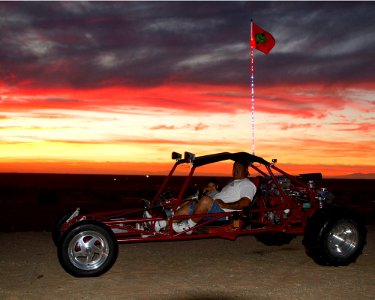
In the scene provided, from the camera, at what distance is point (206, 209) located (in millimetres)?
8156

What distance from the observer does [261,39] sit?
42.8 feet

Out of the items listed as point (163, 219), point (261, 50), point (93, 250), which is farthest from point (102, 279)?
point (261, 50)

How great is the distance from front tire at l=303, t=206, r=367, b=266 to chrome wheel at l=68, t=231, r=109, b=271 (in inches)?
122

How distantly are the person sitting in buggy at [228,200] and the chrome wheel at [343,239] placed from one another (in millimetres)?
1379

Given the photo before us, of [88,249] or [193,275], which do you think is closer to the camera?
[88,249]

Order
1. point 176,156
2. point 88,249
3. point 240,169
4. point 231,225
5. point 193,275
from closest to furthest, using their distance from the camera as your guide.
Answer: point 88,249 → point 193,275 → point 231,225 → point 176,156 → point 240,169

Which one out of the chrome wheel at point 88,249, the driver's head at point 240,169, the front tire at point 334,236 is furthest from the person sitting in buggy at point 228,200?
the chrome wheel at point 88,249

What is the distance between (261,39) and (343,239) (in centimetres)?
630

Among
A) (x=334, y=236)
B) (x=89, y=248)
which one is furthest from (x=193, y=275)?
(x=334, y=236)

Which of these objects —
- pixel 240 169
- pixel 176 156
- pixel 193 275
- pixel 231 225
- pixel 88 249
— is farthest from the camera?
pixel 240 169

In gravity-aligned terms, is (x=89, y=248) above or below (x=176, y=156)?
below

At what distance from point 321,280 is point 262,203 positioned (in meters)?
1.80

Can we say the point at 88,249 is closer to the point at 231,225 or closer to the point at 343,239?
the point at 231,225

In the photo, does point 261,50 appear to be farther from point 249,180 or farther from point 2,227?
point 2,227
